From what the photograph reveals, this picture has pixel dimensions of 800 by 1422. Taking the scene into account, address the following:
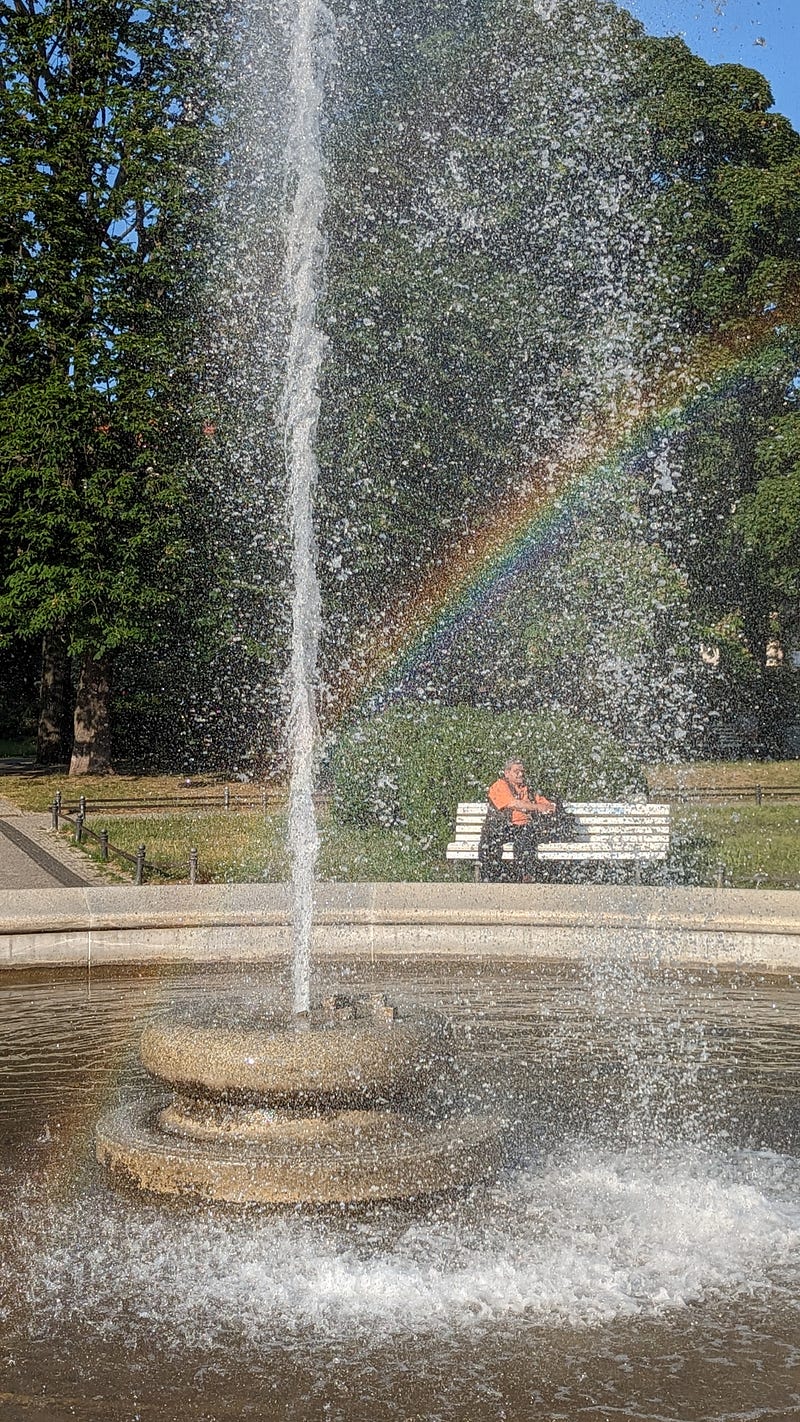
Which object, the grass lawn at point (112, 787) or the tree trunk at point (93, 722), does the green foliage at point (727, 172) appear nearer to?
the grass lawn at point (112, 787)

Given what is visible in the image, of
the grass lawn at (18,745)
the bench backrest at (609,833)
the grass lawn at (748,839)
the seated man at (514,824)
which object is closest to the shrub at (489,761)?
the bench backrest at (609,833)

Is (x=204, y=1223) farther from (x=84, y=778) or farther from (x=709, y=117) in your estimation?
(x=709, y=117)

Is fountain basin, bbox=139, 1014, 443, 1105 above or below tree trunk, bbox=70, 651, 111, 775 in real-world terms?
below

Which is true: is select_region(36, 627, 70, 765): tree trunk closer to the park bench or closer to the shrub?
the shrub

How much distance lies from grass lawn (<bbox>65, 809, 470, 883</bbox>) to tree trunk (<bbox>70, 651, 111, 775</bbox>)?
6.44m

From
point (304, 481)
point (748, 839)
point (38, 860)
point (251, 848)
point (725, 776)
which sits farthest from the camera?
point (725, 776)

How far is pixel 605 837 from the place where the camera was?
13.0 m

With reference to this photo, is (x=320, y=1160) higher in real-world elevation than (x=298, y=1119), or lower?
lower

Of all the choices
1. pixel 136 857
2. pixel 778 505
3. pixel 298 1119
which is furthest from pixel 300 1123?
pixel 778 505

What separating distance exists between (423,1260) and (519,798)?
827cm

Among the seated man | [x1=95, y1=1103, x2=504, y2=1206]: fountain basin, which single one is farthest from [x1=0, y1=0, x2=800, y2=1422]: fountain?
the seated man

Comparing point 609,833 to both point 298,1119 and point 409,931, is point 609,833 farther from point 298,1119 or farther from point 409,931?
point 298,1119

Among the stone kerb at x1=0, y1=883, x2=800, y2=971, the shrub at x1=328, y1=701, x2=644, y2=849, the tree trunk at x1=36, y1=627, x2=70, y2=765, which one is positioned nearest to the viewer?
the stone kerb at x1=0, y1=883, x2=800, y2=971

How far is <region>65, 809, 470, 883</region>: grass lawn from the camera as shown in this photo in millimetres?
13891
